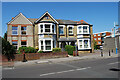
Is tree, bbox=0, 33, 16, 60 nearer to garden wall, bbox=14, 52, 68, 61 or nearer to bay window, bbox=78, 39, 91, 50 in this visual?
garden wall, bbox=14, 52, 68, 61

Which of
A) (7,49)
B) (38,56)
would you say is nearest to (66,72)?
(38,56)

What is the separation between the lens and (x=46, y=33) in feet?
75.3

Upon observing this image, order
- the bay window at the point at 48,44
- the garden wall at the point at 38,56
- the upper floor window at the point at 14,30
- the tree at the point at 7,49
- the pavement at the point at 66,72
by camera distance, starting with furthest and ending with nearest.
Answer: the upper floor window at the point at 14,30
the bay window at the point at 48,44
the garden wall at the point at 38,56
the tree at the point at 7,49
the pavement at the point at 66,72

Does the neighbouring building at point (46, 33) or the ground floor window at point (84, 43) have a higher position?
the neighbouring building at point (46, 33)


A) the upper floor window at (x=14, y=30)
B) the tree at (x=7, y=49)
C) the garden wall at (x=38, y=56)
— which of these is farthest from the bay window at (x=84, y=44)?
the tree at (x=7, y=49)

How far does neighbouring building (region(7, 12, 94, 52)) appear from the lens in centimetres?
2338

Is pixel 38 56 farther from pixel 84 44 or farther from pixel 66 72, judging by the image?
pixel 84 44

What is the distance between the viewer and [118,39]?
36750 millimetres

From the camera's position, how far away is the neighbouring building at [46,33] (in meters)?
23.4

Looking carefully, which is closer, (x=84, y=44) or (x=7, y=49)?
(x=7, y=49)

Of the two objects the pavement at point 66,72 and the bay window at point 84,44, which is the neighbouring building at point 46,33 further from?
the pavement at point 66,72

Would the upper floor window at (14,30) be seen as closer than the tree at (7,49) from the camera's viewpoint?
No

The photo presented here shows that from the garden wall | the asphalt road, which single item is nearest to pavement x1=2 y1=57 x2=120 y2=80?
the asphalt road

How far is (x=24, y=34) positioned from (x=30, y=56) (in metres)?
7.56
